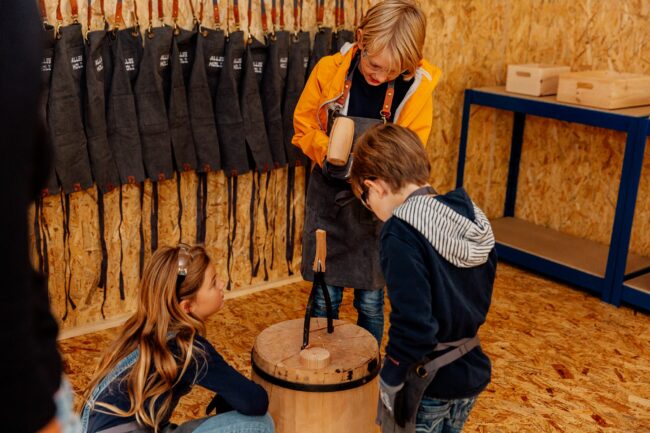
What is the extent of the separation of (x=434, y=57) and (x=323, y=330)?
104 inches

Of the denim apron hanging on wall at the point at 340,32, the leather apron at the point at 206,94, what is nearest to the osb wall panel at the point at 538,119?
the denim apron hanging on wall at the point at 340,32

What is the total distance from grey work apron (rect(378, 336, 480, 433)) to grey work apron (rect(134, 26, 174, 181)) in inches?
77.7

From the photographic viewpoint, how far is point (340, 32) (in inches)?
157

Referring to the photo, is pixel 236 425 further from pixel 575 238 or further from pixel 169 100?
pixel 575 238

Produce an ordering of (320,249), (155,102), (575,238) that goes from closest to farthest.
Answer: (320,249)
(155,102)
(575,238)

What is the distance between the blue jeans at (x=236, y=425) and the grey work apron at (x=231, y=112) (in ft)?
6.13

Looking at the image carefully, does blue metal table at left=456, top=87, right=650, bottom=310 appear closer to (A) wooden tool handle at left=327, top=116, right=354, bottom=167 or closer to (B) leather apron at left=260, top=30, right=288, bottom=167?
(B) leather apron at left=260, top=30, right=288, bottom=167

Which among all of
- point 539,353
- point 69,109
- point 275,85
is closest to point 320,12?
point 275,85

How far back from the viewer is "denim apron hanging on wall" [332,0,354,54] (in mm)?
3973

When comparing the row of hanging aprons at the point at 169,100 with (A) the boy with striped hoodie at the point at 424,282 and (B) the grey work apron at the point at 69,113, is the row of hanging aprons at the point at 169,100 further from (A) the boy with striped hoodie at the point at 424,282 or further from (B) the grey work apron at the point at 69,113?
(A) the boy with striped hoodie at the point at 424,282

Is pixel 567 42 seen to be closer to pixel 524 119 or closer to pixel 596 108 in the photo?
pixel 524 119

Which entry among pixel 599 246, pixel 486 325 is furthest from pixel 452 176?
pixel 486 325

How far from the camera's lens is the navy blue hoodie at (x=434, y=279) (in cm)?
177

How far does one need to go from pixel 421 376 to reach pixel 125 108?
2056 millimetres
